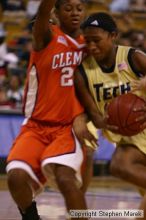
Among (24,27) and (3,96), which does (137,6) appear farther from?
(3,96)

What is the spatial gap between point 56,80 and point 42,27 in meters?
0.42

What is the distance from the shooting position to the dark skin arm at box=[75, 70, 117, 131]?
545cm

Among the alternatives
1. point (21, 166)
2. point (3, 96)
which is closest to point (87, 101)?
point (21, 166)

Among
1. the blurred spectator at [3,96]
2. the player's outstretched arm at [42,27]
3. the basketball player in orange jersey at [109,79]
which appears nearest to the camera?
the player's outstretched arm at [42,27]

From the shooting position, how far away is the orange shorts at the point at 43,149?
528cm

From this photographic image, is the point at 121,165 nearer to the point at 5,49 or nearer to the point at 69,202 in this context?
the point at 69,202

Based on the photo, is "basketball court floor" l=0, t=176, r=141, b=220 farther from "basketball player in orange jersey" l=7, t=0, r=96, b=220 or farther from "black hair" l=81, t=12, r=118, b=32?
"black hair" l=81, t=12, r=118, b=32

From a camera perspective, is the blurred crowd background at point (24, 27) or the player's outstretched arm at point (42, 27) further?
the blurred crowd background at point (24, 27)

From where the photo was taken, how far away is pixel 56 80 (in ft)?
17.9

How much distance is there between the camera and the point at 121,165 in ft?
17.7

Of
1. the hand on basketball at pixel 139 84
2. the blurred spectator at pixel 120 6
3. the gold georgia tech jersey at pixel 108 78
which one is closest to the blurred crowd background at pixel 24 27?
the blurred spectator at pixel 120 6

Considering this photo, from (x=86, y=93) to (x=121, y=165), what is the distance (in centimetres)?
60

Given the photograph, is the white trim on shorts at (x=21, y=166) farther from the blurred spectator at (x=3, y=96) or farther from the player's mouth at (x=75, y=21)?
the blurred spectator at (x=3, y=96)

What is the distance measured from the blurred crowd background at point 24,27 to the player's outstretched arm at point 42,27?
5.78m
